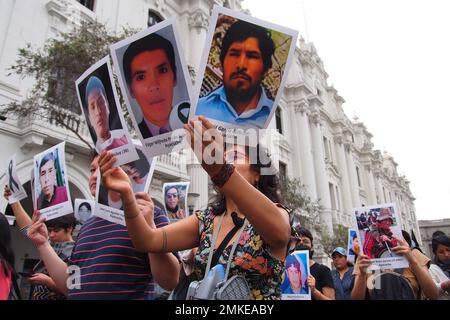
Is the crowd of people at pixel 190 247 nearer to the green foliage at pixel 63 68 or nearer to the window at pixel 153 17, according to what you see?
the green foliage at pixel 63 68

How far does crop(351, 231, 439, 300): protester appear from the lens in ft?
8.57

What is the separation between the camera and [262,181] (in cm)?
161

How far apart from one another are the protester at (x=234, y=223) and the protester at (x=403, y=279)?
1633 mm

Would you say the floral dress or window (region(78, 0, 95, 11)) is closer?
the floral dress

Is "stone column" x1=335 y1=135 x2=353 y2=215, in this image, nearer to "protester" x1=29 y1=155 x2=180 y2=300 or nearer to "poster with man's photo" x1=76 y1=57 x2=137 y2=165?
"protester" x1=29 y1=155 x2=180 y2=300

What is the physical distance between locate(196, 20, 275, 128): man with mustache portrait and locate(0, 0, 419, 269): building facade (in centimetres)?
349

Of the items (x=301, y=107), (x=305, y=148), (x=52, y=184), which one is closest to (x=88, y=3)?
(x=52, y=184)

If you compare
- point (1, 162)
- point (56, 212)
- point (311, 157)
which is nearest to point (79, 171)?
point (1, 162)

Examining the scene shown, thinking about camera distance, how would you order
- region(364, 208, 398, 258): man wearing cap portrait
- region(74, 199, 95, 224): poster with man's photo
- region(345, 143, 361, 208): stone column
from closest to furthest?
region(364, 208, 398, 258): man wearing cap portrait → region(74, 199, 95, 224): poster with man's photo → region(345, 143, 361, 208): stone column

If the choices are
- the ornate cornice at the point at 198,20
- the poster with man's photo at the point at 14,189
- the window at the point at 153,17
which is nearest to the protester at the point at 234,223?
the poster with man's photo at the point at 14,189

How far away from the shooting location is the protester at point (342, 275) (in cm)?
366

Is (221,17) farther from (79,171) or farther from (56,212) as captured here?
(79,171)

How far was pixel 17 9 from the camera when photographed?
27.9 feet

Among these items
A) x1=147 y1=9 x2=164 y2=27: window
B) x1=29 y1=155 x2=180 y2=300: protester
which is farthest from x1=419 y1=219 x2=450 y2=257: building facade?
x1=29 y1=155 x2=180 y2=300: protester
